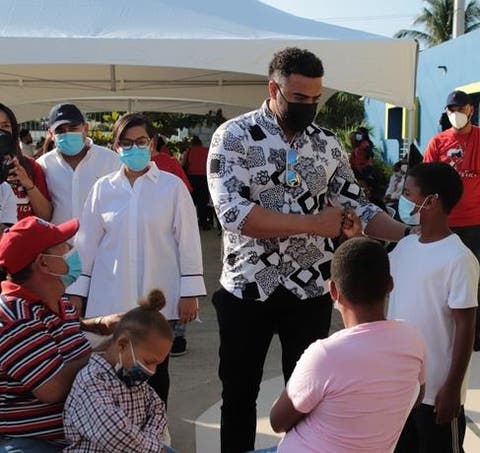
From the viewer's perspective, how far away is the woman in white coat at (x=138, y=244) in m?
3.38

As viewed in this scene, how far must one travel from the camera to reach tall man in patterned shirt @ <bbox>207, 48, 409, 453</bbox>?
273 cm

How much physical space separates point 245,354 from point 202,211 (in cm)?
1026

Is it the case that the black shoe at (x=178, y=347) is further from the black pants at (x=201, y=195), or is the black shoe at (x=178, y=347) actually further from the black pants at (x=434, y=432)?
the black pants at (x=201, y=195)

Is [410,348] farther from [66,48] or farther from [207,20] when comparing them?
[207,20]

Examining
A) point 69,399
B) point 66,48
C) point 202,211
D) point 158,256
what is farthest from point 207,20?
point 202,211

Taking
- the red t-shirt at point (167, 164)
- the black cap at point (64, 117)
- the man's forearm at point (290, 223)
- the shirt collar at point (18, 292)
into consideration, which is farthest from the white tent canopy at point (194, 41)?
the shirt collar at point (18, 292)

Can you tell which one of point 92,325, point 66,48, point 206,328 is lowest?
point 206,328

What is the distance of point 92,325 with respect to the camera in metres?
2.74

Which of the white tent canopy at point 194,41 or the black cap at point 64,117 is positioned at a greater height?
the white tent canopy at point 194,41

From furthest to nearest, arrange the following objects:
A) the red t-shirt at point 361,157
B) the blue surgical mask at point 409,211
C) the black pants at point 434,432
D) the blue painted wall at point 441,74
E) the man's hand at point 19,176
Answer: the blue painted wall at point 441,74 < the red t-shirt at point 361,157 < the man's hand at point 19,176 < the blue surgical mask at point 409,211 < the black pants at point 434,432

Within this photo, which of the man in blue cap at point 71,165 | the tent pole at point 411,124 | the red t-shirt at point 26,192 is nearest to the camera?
the red t-shirt at point 26,192

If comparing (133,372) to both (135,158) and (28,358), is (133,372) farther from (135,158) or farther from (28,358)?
(135,158)

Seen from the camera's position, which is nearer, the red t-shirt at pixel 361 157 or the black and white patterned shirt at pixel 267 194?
the black and white patterned shirt at pixel 267 194

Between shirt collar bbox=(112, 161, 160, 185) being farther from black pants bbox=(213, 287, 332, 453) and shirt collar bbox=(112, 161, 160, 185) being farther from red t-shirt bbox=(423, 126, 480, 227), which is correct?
red t-shirt bbox=(423, 126, 480, 227)
